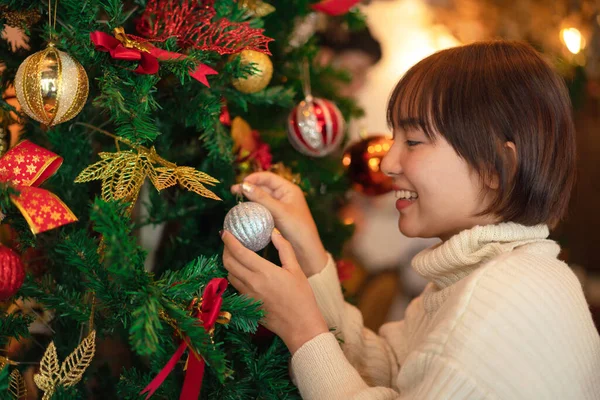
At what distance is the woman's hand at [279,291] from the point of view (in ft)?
2.62

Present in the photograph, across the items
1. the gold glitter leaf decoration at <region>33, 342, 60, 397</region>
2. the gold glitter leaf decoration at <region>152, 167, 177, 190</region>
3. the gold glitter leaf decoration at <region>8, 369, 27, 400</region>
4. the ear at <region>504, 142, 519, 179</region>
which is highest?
the ear at <region>504, 142, 519, 179</region>

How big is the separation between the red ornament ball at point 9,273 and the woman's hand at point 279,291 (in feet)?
0.91

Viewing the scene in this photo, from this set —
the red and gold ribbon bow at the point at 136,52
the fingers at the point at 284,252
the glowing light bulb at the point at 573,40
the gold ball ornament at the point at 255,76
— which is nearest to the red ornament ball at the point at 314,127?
the gold ball ornament at the point at 255,76

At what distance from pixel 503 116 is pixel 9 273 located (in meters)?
0.72

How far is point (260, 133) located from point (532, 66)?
53 cm

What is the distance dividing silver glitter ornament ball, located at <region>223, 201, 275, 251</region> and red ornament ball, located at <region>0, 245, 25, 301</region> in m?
0.29

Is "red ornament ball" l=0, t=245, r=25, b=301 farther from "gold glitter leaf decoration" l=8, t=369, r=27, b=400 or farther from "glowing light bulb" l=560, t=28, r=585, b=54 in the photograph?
"glowing light bulb" l=560, t=28, r=585, b=54

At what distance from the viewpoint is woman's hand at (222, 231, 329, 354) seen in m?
0.80

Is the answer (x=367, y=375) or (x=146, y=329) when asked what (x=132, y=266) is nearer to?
(x=146, y=329)

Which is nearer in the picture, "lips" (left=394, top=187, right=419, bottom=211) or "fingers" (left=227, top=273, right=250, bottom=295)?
"fingers" (left=227, top=273, right=250, bottom=295)

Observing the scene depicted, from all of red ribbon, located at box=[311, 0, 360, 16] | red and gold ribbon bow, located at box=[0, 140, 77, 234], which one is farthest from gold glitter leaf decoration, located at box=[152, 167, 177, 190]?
red ribbon, located at box=[311, 0, 360, 16]

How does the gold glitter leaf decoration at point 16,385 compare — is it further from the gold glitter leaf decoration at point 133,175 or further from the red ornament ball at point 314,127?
the red ornament ball at point 314,127

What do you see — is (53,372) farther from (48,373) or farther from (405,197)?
(405,197)

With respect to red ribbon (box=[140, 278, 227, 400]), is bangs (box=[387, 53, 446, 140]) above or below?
above
